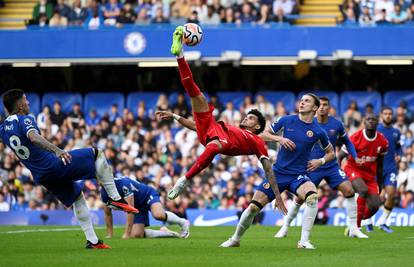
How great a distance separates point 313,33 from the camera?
28.4 metres

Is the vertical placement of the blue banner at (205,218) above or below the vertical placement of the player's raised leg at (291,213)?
below

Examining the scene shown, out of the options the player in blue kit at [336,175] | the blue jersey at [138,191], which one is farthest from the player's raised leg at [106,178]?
the player in blue kit at [336,175]

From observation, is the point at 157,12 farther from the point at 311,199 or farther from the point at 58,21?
the point at 311,199

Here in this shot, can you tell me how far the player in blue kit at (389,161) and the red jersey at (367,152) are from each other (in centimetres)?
98

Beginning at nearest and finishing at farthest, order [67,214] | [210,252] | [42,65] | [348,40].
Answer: [210,252] → [67,214] → [348,40] → [42,65]

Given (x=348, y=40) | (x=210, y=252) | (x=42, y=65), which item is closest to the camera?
(x=210, y=252)

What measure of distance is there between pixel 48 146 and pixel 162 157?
48.9 feet

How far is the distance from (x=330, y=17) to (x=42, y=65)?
343 inches

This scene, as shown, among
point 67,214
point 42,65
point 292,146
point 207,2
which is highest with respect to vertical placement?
point 207,2

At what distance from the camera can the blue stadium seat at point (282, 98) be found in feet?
95.7

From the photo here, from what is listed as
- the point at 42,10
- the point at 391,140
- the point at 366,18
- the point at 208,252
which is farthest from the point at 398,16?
the point at 208,252

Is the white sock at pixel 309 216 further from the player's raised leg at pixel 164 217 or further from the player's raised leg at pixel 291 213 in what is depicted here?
the player's raised leg at pixel 164 217

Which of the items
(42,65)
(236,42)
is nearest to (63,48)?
(42,65)

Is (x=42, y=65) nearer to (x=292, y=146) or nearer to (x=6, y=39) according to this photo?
(x=6, y=39)
